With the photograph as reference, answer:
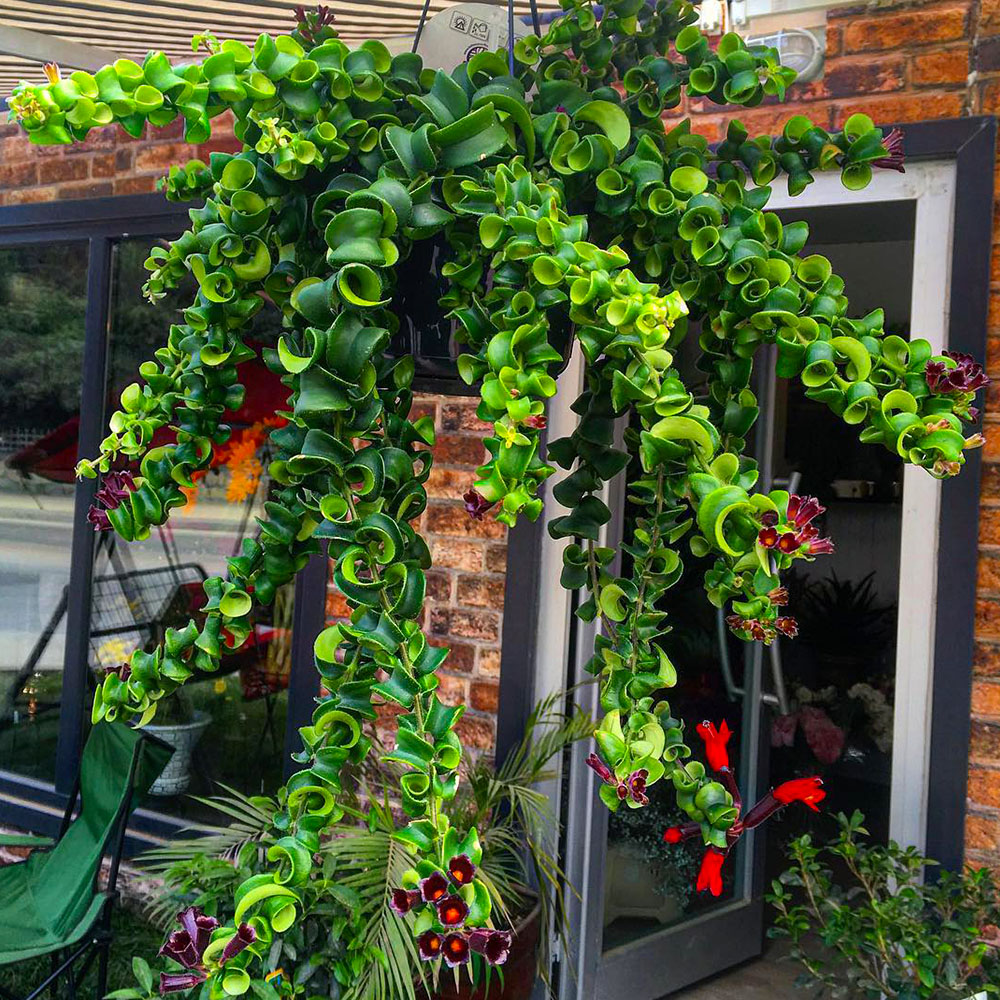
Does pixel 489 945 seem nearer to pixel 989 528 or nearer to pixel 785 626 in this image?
pixel 785 626

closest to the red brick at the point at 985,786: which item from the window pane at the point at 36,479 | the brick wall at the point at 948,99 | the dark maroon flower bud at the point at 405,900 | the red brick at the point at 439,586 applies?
the brick wall at the point at 948,99

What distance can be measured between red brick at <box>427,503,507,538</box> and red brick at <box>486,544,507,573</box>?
4cm

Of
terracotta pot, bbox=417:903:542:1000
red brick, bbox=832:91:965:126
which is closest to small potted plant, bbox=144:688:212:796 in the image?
terracotta pot, bbox=417:903:542:1000

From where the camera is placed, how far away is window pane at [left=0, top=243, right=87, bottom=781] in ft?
12.5

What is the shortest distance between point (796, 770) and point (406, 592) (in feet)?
14.5

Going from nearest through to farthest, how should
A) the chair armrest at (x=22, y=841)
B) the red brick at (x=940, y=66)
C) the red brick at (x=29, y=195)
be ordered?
1. the red brick at (x=940, y=66)
2. the chair armrest at (x=22, y=841)
3. the red brick at (x=29, y=195)

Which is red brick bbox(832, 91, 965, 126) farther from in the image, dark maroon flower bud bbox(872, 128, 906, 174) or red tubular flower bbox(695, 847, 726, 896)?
red tubular flower bbox(695, 847, 726, 896)

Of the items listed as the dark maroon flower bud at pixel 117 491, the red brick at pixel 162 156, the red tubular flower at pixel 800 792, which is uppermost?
the red brick at pixel 162 156

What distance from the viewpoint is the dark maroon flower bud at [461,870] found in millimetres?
892

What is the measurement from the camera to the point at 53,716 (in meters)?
3.83

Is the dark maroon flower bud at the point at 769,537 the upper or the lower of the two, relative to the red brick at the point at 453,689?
upper

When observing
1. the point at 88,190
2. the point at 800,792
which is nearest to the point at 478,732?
the point at 800,792

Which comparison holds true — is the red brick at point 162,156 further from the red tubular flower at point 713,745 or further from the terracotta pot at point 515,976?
the red tubular flower at point 713,745

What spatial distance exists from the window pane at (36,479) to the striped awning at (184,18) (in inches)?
A: 42.5
